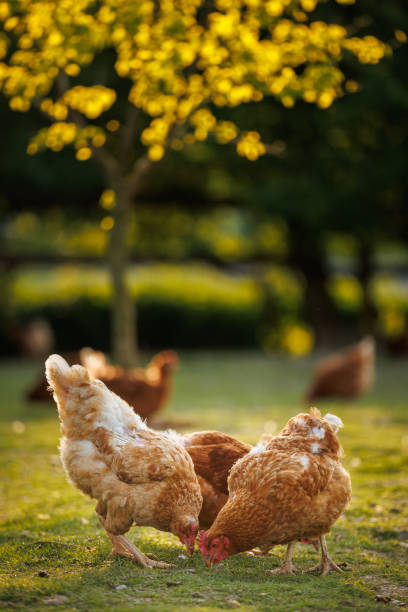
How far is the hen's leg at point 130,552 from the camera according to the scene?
166 inches

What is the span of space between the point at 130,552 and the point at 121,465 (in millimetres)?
537

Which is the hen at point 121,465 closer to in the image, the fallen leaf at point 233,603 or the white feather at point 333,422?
the fallen leaf at point 233,603

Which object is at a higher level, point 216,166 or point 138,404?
point 216,166

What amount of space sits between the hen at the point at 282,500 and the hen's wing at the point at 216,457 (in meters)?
0.38

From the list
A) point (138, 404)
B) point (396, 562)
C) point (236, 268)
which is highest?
point (236, 268)

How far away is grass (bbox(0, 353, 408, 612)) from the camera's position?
367 cm

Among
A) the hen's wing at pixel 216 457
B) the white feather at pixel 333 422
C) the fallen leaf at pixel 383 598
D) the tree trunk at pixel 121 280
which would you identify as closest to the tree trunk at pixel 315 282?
the tree trunk at pixel 121 280

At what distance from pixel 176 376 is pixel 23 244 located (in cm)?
1138

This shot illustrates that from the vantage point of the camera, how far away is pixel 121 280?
9.40m

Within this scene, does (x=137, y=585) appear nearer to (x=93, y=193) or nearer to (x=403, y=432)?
(x=403, y=432)

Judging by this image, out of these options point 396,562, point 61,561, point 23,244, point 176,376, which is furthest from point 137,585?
point 23,244

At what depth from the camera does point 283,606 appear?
3580 mm

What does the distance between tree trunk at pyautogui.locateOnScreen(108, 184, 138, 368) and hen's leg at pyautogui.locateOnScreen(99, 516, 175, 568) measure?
5111mm

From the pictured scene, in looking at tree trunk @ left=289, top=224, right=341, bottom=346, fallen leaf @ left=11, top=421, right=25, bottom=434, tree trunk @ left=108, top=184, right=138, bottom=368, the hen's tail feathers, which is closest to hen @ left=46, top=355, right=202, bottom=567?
the hen's tail feathers
